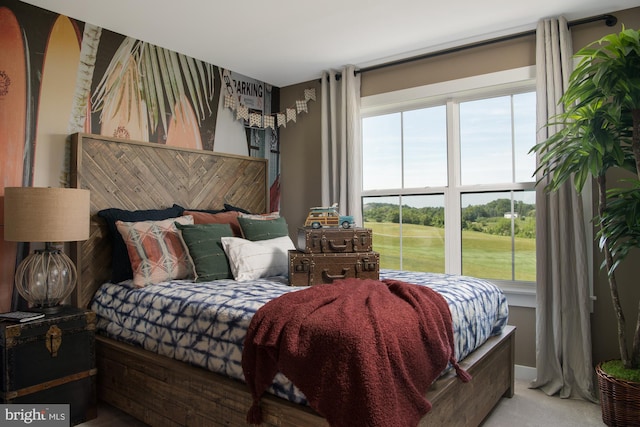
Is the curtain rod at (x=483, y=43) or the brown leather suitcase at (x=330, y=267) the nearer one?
the brown leather suitcase at (x=330, y=267)

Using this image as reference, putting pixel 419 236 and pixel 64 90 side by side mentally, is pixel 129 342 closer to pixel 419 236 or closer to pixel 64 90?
pixel 64 90

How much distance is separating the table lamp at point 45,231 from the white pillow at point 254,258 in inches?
34.7

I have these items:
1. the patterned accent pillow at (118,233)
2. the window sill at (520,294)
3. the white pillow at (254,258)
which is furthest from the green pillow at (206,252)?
the window sill at (520,294)

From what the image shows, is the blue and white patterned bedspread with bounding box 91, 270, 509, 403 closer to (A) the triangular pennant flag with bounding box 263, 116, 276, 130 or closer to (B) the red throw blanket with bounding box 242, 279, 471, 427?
(B) the red throw blanket with bounding box 242, 279, 471, 427

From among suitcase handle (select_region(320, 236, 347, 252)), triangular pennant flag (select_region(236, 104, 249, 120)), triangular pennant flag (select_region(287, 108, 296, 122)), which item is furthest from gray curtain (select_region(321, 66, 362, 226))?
suitcase handle (select_region(320, 236, 347, 252))

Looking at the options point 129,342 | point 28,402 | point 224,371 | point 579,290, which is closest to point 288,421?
point 224,371

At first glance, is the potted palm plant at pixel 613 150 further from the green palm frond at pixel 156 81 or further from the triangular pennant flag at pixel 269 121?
the green palm frond at pixel 156 81

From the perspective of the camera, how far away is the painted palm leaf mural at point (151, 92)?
10.5 feet

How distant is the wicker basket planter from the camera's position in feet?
7.64

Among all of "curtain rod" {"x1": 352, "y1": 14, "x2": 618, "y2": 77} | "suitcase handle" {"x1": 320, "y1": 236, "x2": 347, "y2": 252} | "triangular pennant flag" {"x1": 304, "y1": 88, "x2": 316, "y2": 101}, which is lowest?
"suitcase handle" {"x1": 320, "y1": 236, "x2": 347, "y2": 252}

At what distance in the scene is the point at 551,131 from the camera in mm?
3062

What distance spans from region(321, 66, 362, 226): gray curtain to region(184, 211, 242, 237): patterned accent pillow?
3.32 ft

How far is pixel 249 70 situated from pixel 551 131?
2.64m

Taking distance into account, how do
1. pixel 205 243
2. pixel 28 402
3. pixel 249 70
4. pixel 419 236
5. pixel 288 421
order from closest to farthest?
1. pixel 288 421
2. pixel 28 402
3. pixel 205 243
4. pixel 419 236
5. pixel 249 70
